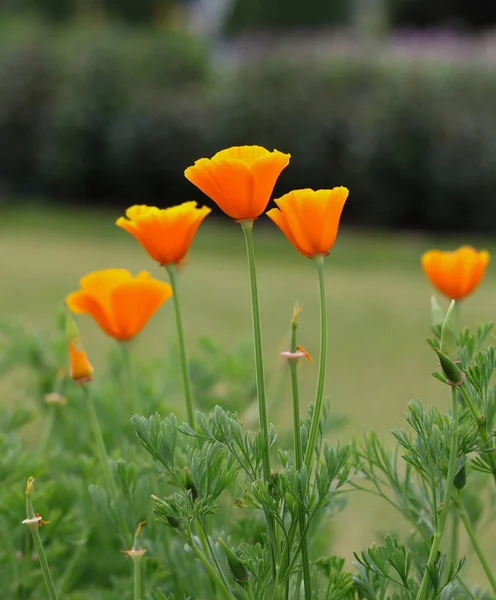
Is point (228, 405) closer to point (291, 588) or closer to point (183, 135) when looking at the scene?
point (291, 588)

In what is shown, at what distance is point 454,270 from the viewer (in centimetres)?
133

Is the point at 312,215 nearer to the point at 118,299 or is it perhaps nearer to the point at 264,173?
the point at 264,173

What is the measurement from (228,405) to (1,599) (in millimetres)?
657

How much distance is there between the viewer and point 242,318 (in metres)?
5.40

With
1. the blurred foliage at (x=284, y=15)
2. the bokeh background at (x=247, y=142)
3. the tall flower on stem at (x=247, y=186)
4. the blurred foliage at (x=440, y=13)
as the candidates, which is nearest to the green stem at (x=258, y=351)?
the tall flower on stem at (x=247, y=186)

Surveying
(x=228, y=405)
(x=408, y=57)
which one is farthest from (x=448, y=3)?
(x=228, y=405)

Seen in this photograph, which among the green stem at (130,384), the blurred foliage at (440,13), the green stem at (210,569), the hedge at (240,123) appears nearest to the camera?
the green stem at (210,569)

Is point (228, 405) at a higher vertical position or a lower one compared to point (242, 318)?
higher

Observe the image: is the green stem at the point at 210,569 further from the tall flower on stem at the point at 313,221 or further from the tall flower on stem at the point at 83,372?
the tall flower on stem at the point at 83,372

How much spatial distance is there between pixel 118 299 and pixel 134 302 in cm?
2

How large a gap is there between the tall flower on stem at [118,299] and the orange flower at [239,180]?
249mm

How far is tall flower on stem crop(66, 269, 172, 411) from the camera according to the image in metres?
1.20

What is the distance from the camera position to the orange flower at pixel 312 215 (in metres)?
0.95

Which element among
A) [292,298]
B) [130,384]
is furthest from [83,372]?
[292,298]
